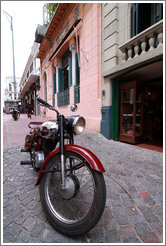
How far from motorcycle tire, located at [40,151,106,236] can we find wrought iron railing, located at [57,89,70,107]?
23.5ft

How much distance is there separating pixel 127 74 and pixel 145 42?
1022mm

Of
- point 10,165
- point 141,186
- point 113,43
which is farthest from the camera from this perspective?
point 113,43

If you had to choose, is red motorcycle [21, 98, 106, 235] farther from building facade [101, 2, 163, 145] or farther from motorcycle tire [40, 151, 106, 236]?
building facade [101, 2, 163, 145]

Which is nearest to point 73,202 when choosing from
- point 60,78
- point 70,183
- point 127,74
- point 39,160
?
point 70,183

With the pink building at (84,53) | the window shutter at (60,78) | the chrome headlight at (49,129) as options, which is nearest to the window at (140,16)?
the pink building at (84,53)

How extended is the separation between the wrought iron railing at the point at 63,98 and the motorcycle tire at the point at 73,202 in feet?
23.5

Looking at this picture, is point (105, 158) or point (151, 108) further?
point (151, 108)

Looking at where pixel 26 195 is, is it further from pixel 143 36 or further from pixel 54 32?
pixel 54 32

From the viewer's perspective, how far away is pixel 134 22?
4012mm

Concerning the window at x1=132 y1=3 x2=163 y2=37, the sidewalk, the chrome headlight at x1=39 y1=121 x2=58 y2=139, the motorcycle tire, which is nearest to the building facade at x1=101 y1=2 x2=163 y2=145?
the window at x1=132 y1=3 x2=163 y2=37

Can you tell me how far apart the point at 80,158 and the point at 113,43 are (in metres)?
4.62

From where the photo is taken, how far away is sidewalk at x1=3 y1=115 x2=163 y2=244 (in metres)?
1.25

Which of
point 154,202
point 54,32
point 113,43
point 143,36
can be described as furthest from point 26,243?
point 54,32

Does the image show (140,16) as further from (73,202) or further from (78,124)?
(73,202)
